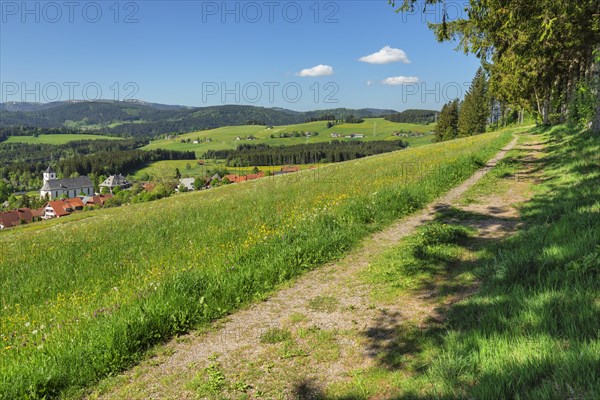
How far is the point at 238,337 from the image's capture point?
5469 mm

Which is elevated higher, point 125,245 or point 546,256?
point 546,256

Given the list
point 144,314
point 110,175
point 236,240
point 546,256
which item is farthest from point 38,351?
point 110,175

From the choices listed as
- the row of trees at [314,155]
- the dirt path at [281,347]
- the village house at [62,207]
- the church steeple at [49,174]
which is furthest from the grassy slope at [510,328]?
the church steeple at [49,174]

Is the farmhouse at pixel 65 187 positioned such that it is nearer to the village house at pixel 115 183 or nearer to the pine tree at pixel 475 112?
the village house at pixel 115 183

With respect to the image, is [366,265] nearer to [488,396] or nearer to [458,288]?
[458,288]

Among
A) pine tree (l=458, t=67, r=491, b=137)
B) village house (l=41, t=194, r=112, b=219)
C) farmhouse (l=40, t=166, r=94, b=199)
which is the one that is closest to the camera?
pine tree (l=458, t=67, r=491, b=137)

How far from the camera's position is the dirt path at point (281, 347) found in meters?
4.32

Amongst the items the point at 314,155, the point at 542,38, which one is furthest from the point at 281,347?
the point at 314,155

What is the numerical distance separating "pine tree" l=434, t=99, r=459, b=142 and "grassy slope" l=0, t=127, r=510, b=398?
91.3 m

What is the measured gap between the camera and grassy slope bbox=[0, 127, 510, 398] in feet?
16.4

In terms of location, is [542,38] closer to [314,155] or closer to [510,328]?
[510,328]

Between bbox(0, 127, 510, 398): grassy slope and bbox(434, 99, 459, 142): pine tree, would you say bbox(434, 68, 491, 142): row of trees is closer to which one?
bbox(434, 99, 459, 142): pine tree

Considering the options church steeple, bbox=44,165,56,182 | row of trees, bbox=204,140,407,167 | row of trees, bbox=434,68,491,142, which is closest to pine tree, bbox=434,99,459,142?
row of trees, bbox=434,68,491,142

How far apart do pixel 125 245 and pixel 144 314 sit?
6.64m
